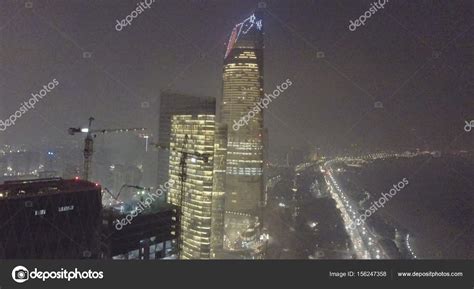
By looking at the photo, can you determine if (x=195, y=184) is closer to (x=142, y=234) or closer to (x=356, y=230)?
(x=142, y=234)

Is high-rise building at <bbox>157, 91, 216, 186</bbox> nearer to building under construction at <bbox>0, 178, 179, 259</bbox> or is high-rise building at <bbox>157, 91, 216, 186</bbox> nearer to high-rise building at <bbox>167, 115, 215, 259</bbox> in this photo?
high-rise building at <bbox>167, 115, 215, 259</bbox>

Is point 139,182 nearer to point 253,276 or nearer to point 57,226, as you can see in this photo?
point 57,226

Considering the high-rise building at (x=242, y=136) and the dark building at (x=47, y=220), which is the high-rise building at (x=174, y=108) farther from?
the dark building at (x=47, y=220)

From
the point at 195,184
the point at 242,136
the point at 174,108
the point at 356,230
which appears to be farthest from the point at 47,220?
the point at 356,230

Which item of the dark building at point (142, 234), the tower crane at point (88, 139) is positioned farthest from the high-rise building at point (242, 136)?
the tower crane at point (88, 139)

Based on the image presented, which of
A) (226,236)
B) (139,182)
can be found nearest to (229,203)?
(226,236)
